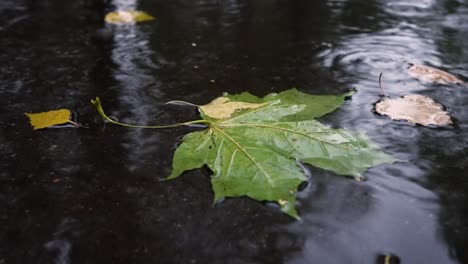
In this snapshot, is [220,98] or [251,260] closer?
[251,260]

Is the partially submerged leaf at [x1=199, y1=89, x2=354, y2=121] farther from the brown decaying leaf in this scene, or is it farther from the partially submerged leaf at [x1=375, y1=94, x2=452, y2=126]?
the brown decaying leaf

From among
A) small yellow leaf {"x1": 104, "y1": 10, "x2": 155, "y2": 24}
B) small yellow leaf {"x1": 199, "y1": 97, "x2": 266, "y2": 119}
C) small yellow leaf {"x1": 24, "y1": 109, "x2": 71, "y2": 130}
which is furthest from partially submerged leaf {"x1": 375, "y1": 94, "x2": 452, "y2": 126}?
small yellow leaf {"x1": 104, "y1": 10, "x2": 155, "y2": 24}

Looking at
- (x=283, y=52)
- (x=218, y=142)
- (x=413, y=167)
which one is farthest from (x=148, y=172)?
(x=283, y=52)

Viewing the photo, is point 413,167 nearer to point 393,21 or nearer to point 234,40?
point 234,40

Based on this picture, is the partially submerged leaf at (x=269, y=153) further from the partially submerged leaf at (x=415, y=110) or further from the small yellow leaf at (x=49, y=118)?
the small yellow leaf at (x=49, y=118)

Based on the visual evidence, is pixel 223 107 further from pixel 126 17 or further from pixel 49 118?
pixel 126 17

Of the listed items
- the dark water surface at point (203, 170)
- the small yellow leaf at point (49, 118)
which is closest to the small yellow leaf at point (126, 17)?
the dark water surface at point (203, 170)

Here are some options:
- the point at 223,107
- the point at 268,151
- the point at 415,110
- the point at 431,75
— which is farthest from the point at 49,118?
the point at 431,75
